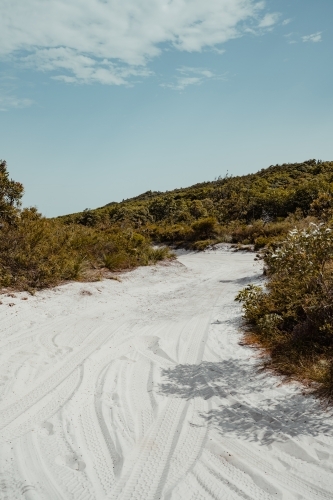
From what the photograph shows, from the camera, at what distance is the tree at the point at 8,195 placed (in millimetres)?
Result: 11617

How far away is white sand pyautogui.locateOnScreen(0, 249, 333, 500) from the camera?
324 cm

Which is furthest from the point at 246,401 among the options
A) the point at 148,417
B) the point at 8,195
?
the point at 8,195

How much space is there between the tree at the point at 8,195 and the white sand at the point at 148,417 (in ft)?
14.2

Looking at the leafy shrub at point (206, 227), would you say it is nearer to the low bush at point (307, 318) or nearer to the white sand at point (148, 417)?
the white sand at point (148, 417)

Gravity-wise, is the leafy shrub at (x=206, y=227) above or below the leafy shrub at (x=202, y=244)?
above

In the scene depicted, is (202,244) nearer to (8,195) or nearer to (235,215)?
(235,215)

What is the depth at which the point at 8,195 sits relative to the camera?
39.0 ft

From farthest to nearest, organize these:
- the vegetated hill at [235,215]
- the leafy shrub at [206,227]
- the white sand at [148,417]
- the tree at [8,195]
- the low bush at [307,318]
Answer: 1. the leafy shrub at [206,227]
2. the vegetated hill at [235,215]
3. the tree at [8,195]
4. the low bush at [307,318]
5. the white sand at [148,417]

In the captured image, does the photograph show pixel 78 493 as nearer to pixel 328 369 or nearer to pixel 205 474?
pixel 205 474

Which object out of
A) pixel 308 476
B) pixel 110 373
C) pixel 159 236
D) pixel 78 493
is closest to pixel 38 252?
pixel 110 373

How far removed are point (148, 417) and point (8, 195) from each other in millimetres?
9782

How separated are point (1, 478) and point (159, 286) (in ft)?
32.4

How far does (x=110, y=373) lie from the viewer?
18.6ft

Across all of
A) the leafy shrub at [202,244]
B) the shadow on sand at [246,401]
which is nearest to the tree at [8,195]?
the shadow on sand at [246,401]
